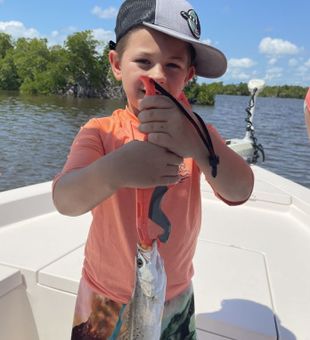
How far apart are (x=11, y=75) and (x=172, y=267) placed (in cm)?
5989

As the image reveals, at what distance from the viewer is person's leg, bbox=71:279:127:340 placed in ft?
3.86

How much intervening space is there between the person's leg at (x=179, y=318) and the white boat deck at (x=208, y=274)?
0.30m

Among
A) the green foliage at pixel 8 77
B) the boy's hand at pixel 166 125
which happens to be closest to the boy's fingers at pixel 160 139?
the boy's hand at pixel 166 125

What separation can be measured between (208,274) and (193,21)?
50.2 inches

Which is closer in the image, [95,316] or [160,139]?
[160,139]

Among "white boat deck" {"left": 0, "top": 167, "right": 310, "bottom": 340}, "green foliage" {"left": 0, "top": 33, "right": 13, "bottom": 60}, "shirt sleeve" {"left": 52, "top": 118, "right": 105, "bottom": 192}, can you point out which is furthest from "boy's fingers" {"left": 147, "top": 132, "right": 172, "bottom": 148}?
"green foliage" {"left": 0, "top": 33, "right": 13, "bottom": 60}

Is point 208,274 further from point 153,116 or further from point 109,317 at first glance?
point 153,116

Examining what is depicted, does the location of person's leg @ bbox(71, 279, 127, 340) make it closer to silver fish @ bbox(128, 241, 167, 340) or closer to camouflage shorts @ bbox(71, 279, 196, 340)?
camouflage shorts @ bbox(71, 279, 196, 340)

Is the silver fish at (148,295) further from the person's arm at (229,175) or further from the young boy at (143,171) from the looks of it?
A: the person's arm at (229,175)

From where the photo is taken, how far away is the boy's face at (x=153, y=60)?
104cm

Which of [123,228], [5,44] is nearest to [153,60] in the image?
[123,228]

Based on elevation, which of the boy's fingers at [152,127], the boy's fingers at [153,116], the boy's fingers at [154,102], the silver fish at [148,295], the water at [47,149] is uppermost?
the boy's fingers at [154,102]

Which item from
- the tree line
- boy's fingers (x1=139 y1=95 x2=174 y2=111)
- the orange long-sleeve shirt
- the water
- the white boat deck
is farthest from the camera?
the tree line

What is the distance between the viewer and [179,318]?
125 centimetres
